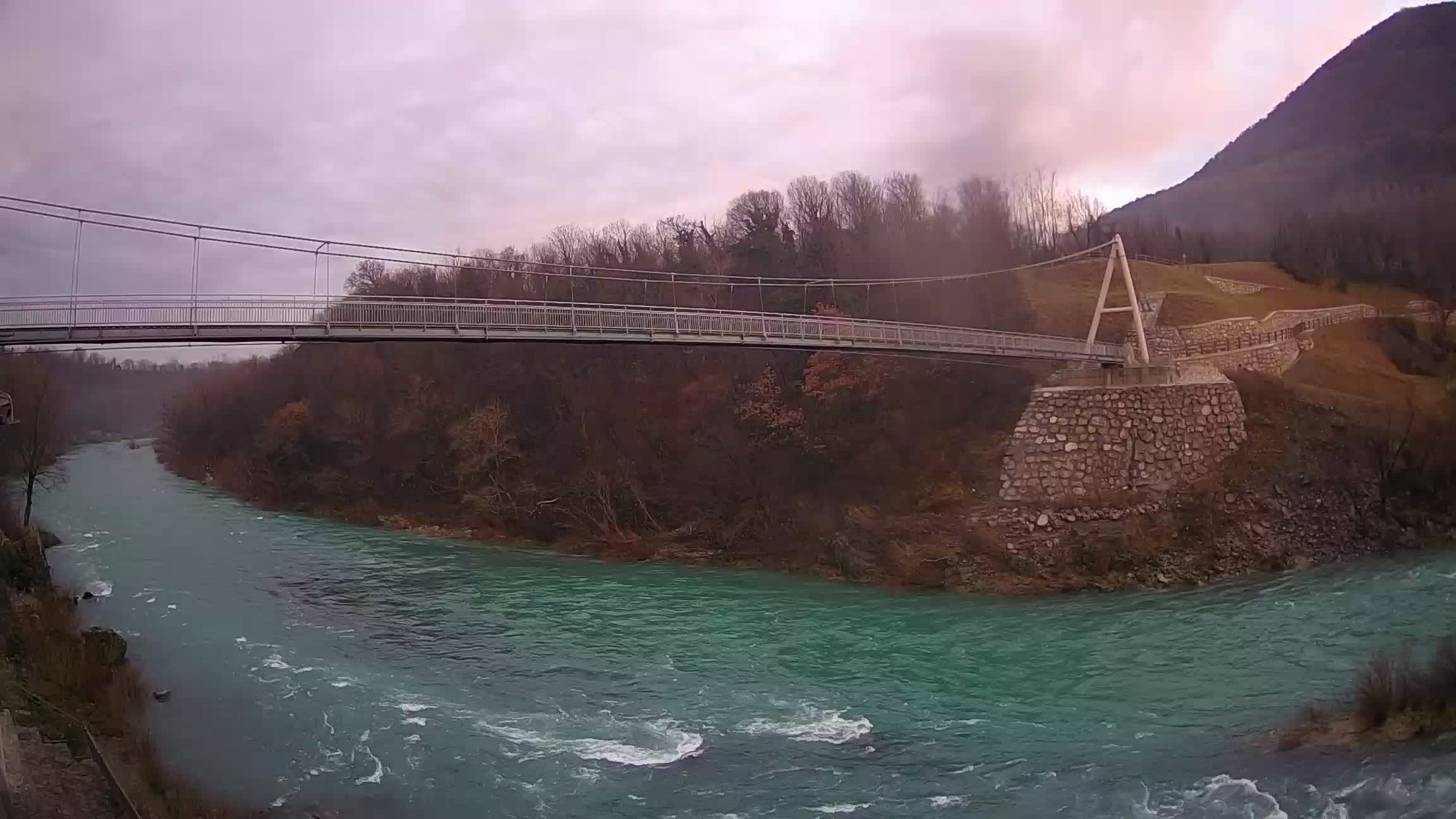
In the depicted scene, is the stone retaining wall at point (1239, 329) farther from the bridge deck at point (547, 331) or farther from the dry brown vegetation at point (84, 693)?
the dry brown vegetation at point (84, 693)

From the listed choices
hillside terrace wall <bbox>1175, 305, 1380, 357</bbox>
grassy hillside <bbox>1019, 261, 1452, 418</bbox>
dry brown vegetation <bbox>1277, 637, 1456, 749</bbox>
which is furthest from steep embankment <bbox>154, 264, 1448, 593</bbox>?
dry brown vegetation <bbox>1277, 637, 1456, 749</bbox>

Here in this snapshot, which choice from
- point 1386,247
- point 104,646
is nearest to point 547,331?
point 104,646

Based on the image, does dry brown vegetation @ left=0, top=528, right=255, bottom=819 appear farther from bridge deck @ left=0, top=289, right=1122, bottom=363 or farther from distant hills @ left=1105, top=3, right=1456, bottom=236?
distant hills @ left=1105, top=3, right=1456, bottom=236

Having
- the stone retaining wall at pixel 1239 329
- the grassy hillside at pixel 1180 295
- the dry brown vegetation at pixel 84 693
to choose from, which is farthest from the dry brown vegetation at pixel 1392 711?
the grassy hillside at pixel 1180 295

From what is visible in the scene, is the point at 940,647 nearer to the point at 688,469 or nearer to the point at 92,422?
the point at 688,469

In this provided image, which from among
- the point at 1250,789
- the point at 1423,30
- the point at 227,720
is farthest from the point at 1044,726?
the point at 1423,30
